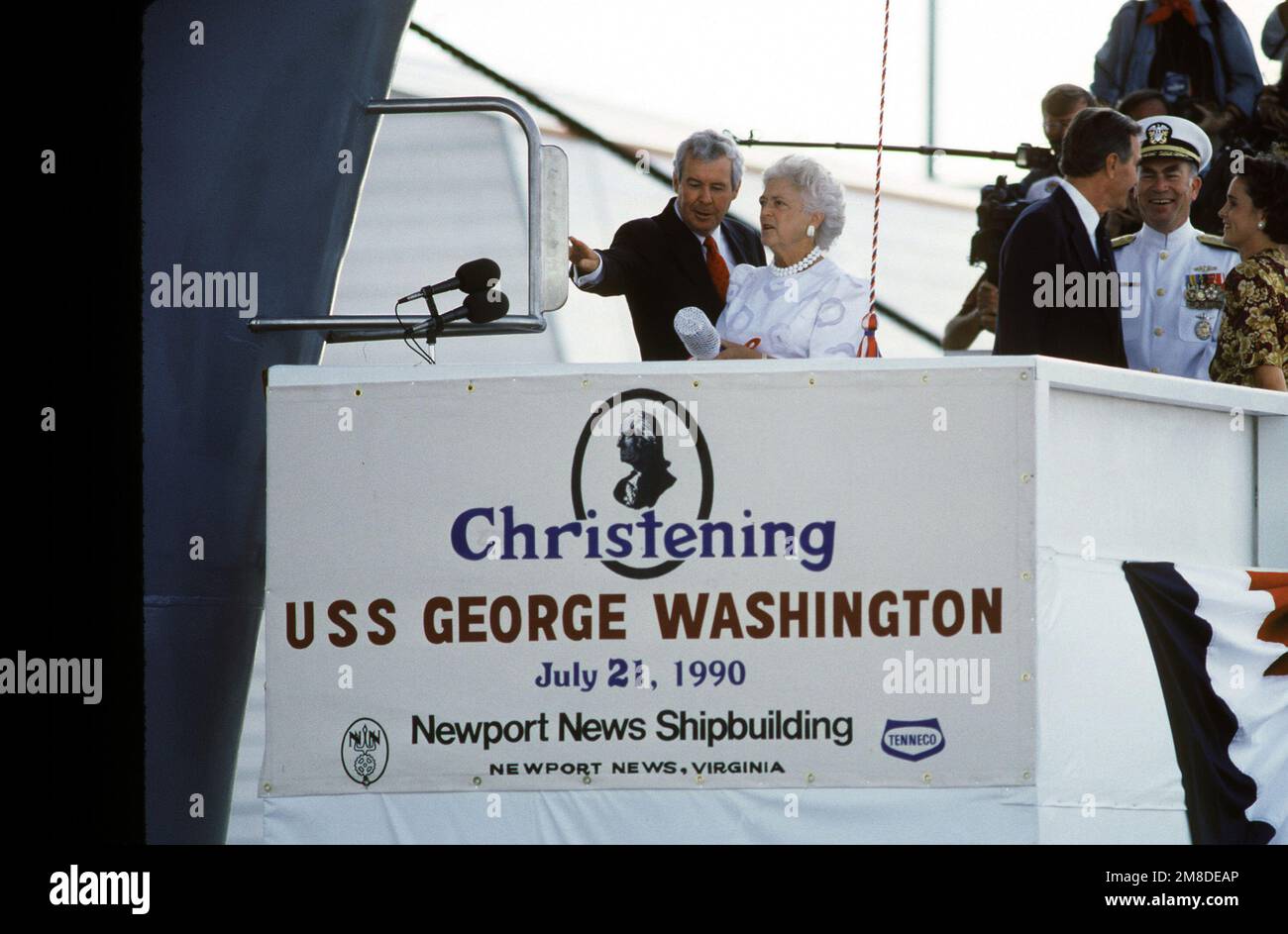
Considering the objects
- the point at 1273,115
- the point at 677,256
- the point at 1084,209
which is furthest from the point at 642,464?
the point at 1273,115

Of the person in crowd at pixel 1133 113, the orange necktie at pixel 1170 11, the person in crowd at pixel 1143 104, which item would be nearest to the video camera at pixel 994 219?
the person in crowd at pixel 1133 113

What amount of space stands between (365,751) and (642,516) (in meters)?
0.76

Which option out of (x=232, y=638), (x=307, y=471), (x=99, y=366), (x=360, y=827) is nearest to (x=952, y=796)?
(x=360, y=827)

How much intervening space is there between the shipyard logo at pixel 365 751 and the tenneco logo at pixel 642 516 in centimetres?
41

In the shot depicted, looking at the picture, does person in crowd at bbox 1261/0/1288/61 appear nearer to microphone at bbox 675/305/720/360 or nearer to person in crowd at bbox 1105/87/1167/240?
person in crowd at bbox 1105/87/1167/240

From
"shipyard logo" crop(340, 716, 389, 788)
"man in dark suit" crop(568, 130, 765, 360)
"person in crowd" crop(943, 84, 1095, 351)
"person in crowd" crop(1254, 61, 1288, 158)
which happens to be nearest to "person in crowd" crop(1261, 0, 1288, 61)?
"person in crowd" crop(1254, 61, 1288, 158)

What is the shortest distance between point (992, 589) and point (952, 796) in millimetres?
428

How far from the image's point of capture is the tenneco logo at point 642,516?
3.94m

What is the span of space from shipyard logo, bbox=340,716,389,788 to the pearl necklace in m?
1.68

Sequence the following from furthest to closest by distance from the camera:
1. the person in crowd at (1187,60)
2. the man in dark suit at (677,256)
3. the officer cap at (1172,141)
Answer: the person in crowd at (1187,60) → the officer cap at (1172,141) → the man in dark suit at (677,256)

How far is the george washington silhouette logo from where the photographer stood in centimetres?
396

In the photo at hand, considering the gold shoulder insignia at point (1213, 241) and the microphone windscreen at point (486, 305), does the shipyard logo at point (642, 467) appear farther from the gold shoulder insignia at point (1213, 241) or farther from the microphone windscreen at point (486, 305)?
the gold shoulder insignia at point (1213, 241)

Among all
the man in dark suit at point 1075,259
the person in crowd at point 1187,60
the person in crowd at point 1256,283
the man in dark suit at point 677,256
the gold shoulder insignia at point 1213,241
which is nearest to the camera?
the man in dark suit at point 1075,259
